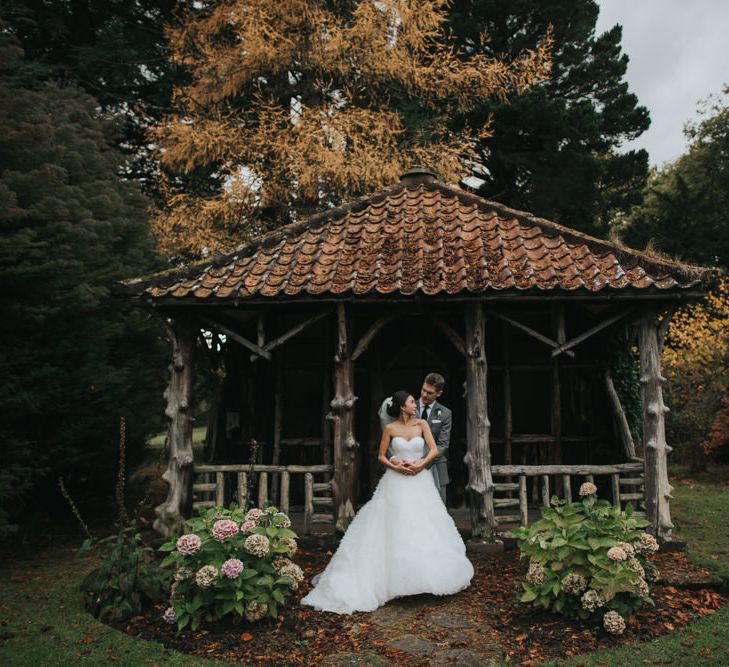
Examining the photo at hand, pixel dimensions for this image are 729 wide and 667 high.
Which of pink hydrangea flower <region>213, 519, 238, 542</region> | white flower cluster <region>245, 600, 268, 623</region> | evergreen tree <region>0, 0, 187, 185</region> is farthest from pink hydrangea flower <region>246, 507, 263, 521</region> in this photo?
evergreen tree <region>0, 0, 187, 185</region>

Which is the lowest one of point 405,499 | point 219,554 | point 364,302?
point 219,554

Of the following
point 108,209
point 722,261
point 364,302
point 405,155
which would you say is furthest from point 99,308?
point 722,261

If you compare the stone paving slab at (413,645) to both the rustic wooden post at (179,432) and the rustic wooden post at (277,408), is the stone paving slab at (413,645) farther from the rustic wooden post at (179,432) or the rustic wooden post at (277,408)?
the rustic wooden post at (277,408)

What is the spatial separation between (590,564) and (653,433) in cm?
318

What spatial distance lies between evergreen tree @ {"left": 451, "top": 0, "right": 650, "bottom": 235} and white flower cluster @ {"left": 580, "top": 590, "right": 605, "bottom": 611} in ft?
45.5

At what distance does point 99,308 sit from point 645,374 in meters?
8.34

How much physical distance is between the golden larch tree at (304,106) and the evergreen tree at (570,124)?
1810mm

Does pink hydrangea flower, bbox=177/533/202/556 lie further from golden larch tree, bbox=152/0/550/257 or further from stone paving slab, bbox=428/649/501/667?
golden larch tree, bbox=152/0/550/257

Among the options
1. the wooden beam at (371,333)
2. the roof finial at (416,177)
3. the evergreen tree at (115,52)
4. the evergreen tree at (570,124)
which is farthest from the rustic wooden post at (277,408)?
the evergreen tree at (570,124)

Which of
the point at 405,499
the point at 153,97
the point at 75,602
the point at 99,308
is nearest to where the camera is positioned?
the point at 405,499

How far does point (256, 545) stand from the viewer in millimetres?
5523

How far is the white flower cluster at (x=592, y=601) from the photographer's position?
5383 millimetres

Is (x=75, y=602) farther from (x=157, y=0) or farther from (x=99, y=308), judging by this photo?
(x=157, y=0)

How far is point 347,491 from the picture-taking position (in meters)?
8.15
